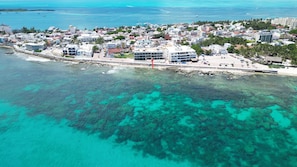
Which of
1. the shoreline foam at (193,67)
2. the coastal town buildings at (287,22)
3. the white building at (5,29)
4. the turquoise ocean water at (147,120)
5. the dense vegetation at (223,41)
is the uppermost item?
the coastal town buildings at (287,22)

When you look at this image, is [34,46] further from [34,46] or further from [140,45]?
[140,45]

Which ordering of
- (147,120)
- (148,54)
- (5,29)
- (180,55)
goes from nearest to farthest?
(147,120) < (180,55) < (148,54) < (5,29)

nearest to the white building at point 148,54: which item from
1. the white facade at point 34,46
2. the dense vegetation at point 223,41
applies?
the dense vegetation at point 223,41

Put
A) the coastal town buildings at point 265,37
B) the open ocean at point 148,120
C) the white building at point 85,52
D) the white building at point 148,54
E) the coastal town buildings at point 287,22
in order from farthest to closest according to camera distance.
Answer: the coastal town buildings at point 287,22
the coastal town buildings at point 265,37
the white building at point 85,52
the white building at point 148,54
the open ocean at point 148,120

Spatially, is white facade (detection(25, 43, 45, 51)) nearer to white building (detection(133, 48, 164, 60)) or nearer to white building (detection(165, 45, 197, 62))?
white building (detection(133, 48, 164, 60))

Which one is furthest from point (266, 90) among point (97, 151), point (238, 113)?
point (97, 151)

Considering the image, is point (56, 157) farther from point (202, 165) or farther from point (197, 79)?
point (197, 79)

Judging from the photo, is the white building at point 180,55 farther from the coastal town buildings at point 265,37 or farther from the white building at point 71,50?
the coastal town buildings at point 265,37

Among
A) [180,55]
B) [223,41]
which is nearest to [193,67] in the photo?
[180,55]
